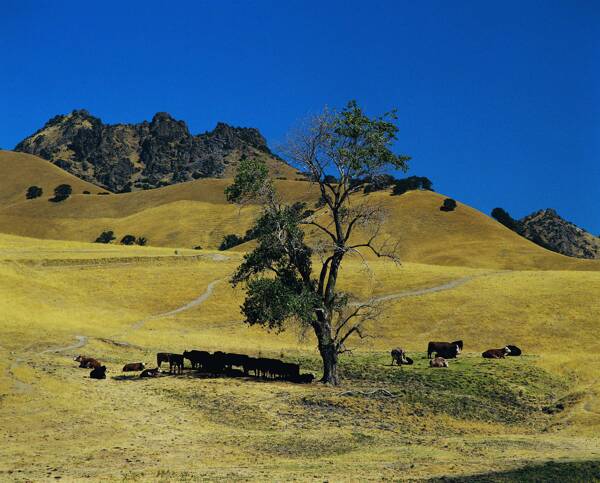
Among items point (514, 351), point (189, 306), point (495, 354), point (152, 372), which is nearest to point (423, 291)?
point (514, 351)

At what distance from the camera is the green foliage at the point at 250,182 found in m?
49.6

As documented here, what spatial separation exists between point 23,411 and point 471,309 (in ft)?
167

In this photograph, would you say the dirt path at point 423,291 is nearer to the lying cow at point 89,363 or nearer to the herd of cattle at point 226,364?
the herd of cattle at point 226,364

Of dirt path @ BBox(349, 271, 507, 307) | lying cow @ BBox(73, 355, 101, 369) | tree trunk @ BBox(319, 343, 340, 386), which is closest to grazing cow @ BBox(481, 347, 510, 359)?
tree trunk @ BBox(319, 343, 340, 386)

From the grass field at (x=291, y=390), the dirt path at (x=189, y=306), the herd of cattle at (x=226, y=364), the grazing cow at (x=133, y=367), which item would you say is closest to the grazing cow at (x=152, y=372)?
the herd of cattle at (x=226, y=364)

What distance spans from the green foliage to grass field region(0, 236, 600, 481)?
9.51 metres

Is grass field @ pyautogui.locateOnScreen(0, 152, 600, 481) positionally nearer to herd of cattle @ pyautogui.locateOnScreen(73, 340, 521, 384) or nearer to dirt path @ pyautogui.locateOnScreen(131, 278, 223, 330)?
dirt path @ pyautogui.locateOnScreen(131, 278, 223, 330)

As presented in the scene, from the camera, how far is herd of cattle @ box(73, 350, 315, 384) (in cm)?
4797

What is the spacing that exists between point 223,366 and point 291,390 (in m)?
7.88

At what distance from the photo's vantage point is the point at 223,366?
1980 inches

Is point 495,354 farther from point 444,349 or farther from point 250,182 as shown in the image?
point 250,182

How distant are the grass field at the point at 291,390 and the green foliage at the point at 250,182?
31.2 feet

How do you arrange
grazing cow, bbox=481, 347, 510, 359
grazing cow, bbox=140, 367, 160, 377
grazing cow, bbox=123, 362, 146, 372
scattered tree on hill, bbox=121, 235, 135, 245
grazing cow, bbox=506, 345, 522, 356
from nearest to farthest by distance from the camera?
grazing cow, bbox=140, 367, 160, 377 → grazing cow, bbox=123, 362, 146, 372 → grazing cow, bbox=481, 347, 510, 359 → grazing cow, bbox=506, 345, 522, 356 → scattered tree on hill, bbox=121, 235, 135, 245

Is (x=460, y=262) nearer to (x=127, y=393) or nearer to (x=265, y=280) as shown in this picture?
(x=265, y=280)
